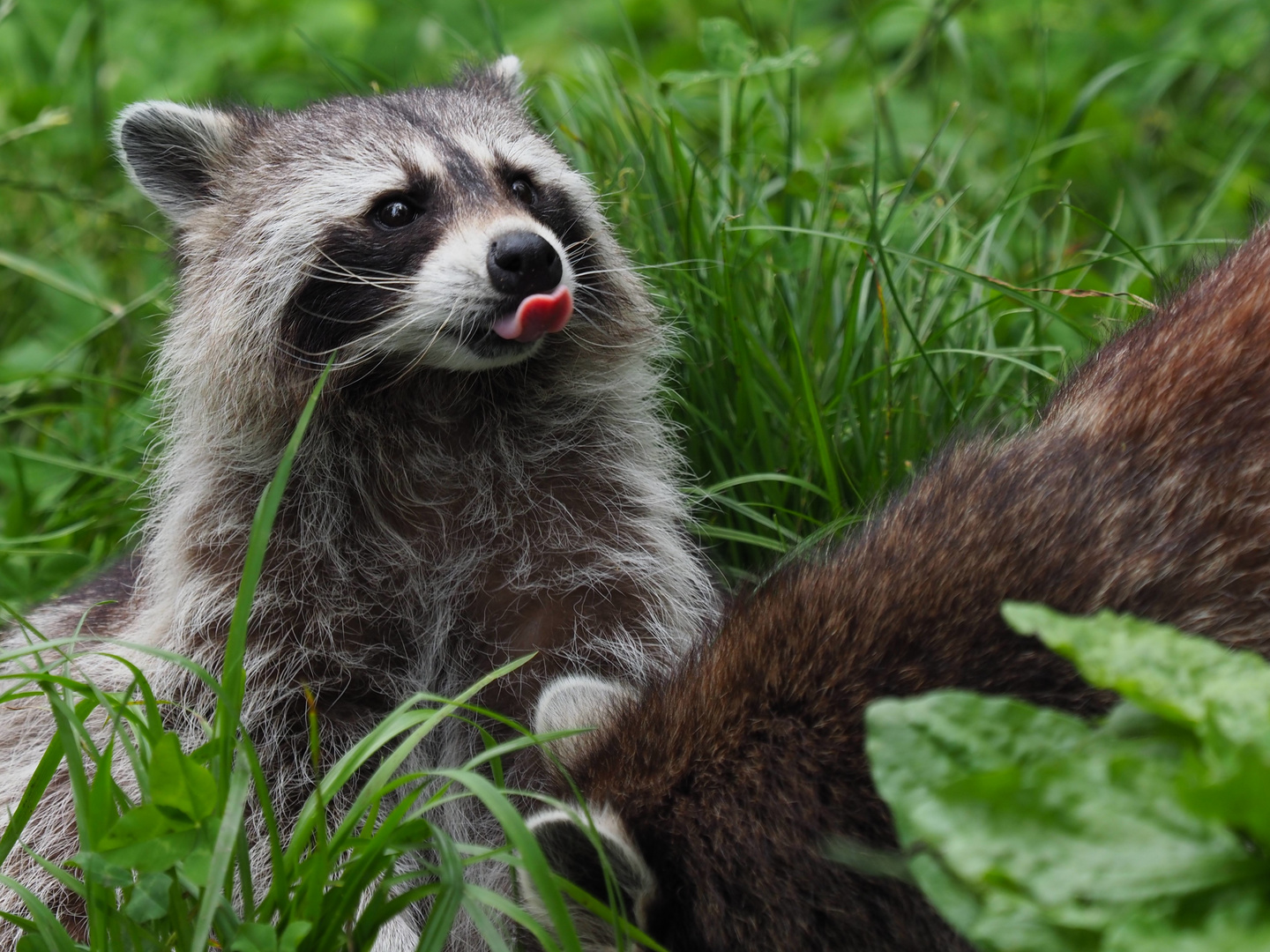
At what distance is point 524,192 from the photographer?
4.39 m

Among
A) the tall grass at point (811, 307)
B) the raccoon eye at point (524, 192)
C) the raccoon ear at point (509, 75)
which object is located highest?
the raccoon ear at point (509, 75)

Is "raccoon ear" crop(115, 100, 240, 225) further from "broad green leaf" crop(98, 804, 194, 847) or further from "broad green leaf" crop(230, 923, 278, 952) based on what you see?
"broad green leaf" crop(230, 923, 278, 952)

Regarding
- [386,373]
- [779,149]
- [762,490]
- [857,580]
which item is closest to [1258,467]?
[857,580]

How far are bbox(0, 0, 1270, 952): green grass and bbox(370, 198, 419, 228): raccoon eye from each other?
861 mm

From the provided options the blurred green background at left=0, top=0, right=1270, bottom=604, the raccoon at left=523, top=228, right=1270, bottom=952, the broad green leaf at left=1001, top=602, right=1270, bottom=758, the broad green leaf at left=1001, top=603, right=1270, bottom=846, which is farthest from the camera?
the blurred green background at left=0, top=0, right=1270, bottom=604

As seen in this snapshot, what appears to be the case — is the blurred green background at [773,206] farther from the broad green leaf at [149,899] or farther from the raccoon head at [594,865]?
the broad green leaf at [149,899]

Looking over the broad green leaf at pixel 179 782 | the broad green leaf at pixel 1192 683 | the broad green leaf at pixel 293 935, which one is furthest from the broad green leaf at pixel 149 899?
the broad green leaf at pixel 1192 683

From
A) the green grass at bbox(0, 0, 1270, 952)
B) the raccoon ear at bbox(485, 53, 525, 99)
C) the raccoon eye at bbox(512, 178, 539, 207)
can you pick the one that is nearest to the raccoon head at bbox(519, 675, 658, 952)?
the green grass at bbox(0, 0, 1270, 952)

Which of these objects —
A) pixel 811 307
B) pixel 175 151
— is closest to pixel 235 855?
pixel 175 151

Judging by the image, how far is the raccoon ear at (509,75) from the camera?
500cm

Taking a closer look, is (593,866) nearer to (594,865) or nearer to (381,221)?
(594,865)

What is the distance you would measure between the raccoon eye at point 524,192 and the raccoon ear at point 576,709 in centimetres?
169

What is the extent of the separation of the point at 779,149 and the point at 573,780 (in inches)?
144

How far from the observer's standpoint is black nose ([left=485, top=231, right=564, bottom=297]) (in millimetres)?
3752
